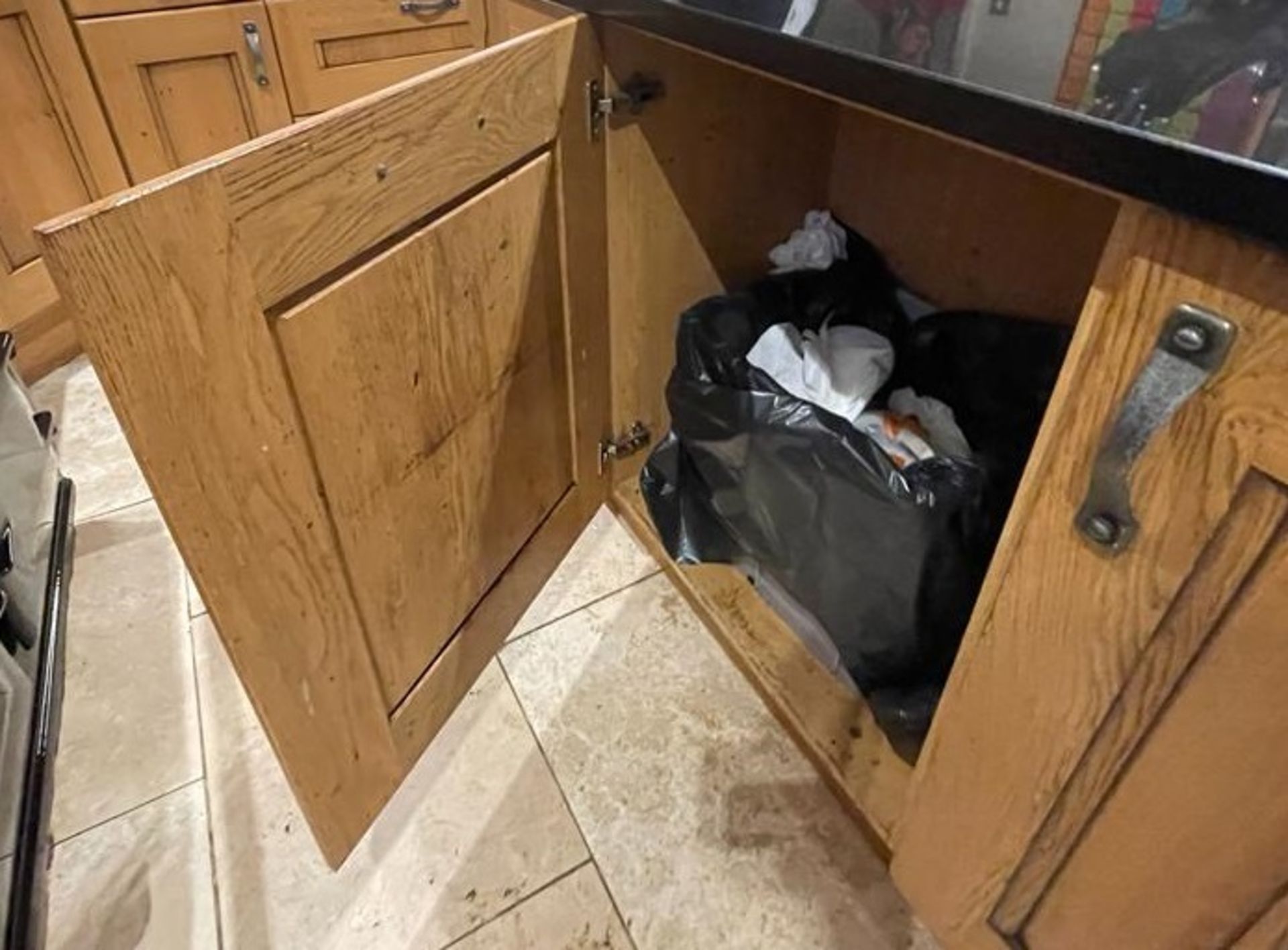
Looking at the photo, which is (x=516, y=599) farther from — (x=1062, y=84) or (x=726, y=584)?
(x=1062, y=84)

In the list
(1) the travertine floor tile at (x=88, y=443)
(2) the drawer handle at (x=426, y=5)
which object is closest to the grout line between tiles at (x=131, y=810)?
(1) the travertine floor tile at (x=88, y=443)

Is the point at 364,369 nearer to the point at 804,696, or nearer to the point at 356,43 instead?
the point at 804,696

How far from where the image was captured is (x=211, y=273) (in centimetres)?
55

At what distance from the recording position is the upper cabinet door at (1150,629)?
41 cm

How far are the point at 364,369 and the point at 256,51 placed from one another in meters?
1.29

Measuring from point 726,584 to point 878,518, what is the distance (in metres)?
0.41

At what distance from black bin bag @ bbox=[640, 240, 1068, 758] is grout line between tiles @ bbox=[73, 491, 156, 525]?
0.97 metres

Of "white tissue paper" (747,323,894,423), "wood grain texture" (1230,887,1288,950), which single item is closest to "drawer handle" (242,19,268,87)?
"white tissue paper" (747,323,894,423)

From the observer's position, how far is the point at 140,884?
96 centimetres

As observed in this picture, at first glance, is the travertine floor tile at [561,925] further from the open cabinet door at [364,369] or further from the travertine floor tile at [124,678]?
the travertine floor tile at [124,678]

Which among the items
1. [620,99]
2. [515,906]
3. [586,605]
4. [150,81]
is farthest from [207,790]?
[150,81]

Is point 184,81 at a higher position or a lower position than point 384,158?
lower

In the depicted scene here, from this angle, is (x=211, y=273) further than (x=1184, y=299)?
Yes

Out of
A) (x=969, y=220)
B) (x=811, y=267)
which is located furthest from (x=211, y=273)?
(x=969, y=220)
